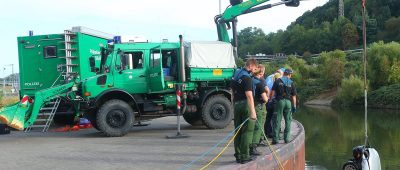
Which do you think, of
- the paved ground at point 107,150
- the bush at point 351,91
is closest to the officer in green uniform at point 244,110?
the paved ground at point 107,150

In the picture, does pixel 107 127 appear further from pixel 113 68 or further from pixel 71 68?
pixel 71 68

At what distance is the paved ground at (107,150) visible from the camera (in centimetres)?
845

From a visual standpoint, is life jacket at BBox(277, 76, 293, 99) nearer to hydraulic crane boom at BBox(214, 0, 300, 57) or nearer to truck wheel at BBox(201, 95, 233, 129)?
truck wheel at BBox(201, 95, 233, 129)

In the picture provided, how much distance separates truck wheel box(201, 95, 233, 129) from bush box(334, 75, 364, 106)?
4936cm

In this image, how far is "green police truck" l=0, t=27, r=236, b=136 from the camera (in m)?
12.3

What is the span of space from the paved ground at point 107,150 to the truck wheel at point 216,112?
0.31m

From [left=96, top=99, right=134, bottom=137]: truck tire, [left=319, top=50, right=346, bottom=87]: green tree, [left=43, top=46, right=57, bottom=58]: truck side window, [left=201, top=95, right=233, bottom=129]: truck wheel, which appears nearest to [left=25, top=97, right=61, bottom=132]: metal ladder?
[left=96, top=99, right=134, bottom=137]: truck tire

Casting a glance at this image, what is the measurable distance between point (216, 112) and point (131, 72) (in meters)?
2.64

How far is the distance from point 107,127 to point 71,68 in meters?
4.07

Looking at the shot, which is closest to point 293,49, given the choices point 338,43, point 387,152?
point 338,43

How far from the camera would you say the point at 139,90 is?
13.1m

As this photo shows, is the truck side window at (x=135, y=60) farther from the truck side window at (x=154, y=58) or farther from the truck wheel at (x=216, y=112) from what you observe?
the truck wheel at (x=216, y=112)

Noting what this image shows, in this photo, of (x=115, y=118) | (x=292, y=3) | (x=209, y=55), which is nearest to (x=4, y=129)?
(x=115, y=118)

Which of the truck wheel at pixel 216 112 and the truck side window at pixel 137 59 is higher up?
the truck side window at pixel 137 59
